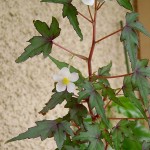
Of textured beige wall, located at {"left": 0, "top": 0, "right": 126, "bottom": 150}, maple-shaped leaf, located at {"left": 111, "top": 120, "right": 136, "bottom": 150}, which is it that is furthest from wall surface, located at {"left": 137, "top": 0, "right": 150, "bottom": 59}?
maple-shaped leaf, located at {"left": 111, "top": 120, "right": 136, "bottom": 150}

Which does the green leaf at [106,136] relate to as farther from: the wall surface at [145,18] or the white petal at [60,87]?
the wall surface at [145,18]

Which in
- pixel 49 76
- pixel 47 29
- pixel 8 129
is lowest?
Result: pixel 8 129

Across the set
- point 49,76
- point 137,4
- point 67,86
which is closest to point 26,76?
point 49,76

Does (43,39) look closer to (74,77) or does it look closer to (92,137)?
(74,77)

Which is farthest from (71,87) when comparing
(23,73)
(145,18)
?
(145,18)

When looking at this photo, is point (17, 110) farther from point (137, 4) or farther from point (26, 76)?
point (137, 4)

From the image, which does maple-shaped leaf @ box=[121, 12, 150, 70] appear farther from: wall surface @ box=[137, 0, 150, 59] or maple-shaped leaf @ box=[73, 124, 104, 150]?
wall surface @ box=[137, 0, 150, 59]

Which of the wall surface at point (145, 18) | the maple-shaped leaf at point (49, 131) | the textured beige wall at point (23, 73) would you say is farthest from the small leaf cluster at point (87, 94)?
the wall surface at point (145, 18)
